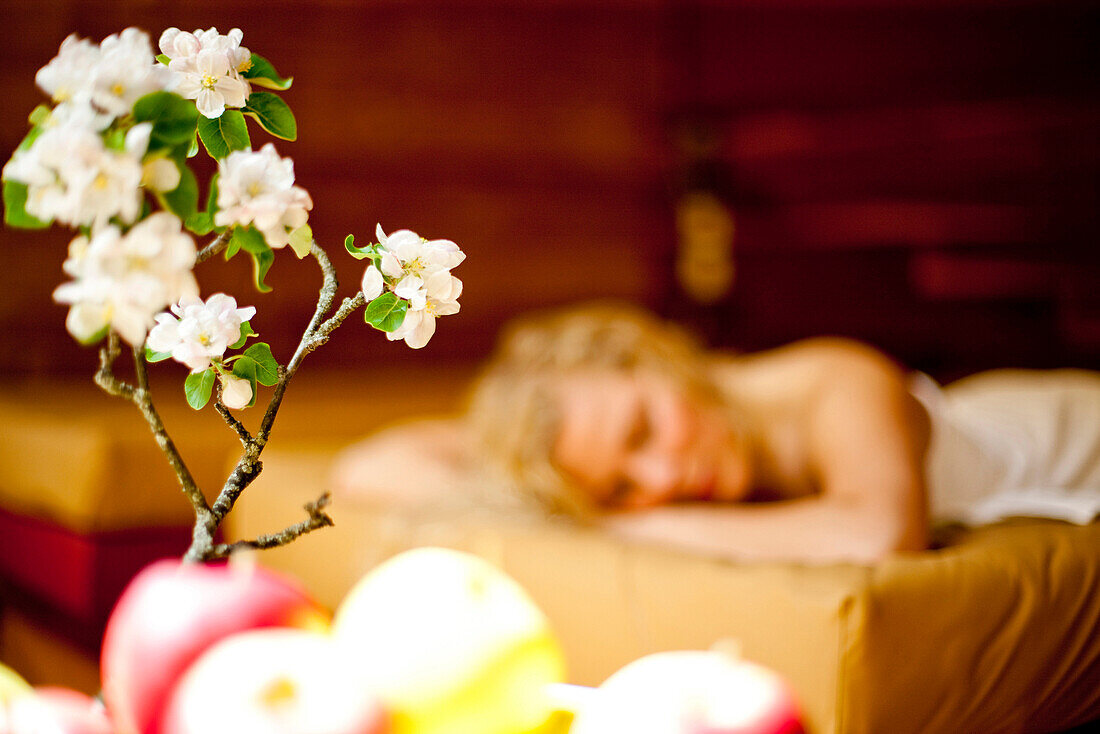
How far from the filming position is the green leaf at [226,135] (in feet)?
1.47

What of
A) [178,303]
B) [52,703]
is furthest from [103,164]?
[52,703]

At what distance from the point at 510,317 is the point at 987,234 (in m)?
1.29

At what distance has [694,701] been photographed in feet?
1.32

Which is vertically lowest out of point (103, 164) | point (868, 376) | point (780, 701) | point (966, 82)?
point (780, 701)

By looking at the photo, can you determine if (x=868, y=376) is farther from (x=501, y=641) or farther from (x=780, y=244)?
(x=780, y=244)

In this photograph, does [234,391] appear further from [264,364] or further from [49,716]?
[49,716]

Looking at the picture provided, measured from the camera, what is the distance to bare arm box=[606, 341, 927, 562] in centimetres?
96

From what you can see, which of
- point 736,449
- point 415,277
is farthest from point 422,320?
point 736,449

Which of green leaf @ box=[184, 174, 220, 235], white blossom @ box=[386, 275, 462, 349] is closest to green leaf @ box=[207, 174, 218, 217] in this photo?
green leaf @ box=[184, 174, 220, 235]

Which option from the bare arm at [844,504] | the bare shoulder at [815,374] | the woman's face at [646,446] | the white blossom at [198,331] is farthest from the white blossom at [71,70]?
the bare shoulder at [815,374]

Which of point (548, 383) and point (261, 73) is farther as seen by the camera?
point (548, 383)

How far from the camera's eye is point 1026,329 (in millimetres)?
2156

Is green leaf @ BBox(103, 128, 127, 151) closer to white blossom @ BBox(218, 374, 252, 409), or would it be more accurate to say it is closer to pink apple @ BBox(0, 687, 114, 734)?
white blossom @ BBox(218, 374, 252, 409)

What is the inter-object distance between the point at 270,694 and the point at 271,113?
0.96 ft
